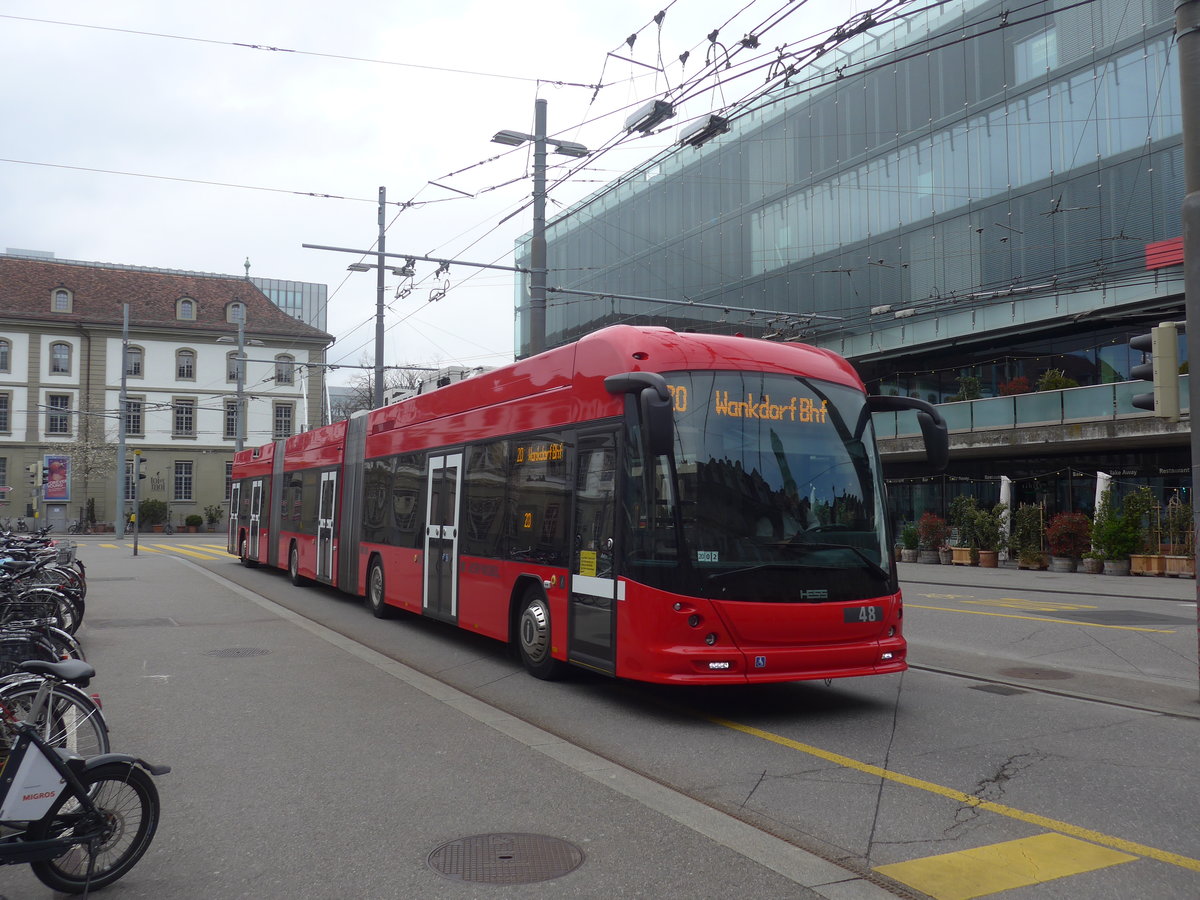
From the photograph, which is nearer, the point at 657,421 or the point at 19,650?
the point at 19,650

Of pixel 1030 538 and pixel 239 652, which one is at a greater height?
pixel 1030 538

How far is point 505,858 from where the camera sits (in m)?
4.80

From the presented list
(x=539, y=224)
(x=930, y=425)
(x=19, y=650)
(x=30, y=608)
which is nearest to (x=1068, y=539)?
(x=539, y=224)

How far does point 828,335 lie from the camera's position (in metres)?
38.9

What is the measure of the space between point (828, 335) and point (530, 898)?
1424 inches

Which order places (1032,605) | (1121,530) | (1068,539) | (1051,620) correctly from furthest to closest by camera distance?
(1068,539)
(1121,530)
(1032,605)
(1051,620)

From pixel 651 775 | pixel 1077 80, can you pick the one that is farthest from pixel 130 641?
pixel 1077 80

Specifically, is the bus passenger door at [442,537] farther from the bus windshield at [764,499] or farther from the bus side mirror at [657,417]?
the bus side mirror at [657,417]

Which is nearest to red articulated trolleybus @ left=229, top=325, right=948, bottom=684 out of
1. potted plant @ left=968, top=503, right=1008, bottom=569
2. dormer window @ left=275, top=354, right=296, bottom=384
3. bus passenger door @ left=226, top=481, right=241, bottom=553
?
bus passenger door @ left=226, top=481, right=241, bottom=553

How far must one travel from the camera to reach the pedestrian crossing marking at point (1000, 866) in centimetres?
447

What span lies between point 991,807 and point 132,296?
73054 millimetres

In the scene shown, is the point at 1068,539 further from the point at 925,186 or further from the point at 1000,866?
the point at 1000,866

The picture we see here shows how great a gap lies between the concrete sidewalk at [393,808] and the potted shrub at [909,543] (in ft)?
84.0

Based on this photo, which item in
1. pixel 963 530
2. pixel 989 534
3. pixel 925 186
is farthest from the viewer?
pixel 925 186
